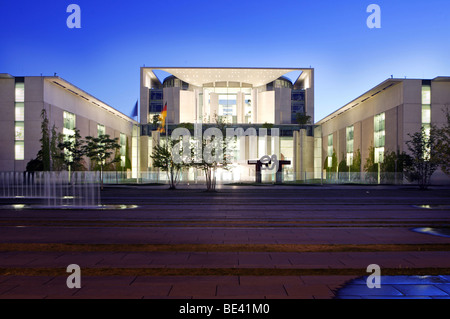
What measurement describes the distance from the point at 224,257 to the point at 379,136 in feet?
162

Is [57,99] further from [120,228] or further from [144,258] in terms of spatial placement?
[144,258]

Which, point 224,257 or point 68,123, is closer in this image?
point 224,257

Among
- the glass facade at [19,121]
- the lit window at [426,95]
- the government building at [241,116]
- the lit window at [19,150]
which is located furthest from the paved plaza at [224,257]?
the lit window at [426,95]

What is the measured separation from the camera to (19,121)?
4422cm

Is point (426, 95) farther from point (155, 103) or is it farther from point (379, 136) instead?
point (155, 103)

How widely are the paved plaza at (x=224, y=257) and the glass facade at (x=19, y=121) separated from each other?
117 feet

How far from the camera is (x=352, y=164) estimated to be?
59094mm

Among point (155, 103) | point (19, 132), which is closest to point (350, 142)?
point (155, 103)

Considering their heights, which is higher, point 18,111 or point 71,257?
point 18,111

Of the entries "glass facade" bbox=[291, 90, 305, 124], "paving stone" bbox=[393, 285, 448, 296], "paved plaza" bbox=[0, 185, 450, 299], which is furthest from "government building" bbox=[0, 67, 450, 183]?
"paving stone" bbox=[393, 285, 448, 296]

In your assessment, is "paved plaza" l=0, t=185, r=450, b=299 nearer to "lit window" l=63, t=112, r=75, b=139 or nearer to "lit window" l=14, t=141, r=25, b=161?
"lit window" l=14, t=141, r=25, b=161

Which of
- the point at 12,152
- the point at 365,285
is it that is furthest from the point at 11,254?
the point at 12,152

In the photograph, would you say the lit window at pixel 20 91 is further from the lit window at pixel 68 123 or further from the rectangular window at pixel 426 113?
the rectangular window at pixel 426 113

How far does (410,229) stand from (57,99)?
4609 cm
